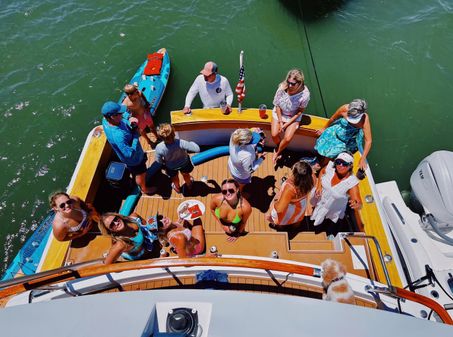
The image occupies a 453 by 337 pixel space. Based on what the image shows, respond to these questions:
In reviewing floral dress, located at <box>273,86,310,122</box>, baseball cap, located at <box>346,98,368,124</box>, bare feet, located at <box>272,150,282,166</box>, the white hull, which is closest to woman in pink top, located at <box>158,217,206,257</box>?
bare feet, located at <box>272,150,282,166</box>

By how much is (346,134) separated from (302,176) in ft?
4.70

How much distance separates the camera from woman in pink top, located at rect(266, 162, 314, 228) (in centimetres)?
359

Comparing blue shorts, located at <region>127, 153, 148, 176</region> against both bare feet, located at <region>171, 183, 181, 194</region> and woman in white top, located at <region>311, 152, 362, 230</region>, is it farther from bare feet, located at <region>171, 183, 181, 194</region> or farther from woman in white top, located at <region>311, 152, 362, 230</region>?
woman in white top, located at <region>311, 152, 362, 230</region>

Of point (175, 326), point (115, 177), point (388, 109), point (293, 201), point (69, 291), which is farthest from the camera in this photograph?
point (388, 109)

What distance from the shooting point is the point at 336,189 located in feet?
13.0

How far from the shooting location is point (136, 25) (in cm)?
928

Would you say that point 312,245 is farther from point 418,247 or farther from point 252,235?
point 418,247

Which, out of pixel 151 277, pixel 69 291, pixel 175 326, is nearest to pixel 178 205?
pixel 151 277

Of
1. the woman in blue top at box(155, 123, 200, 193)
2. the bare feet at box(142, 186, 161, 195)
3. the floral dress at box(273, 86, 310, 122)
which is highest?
the floral dress at box(273, 86, 310, 122)

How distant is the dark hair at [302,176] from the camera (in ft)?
11.7

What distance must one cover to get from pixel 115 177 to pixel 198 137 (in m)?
1.56

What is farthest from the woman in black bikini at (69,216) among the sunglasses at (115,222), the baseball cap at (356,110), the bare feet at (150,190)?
the baseball cap at (356,110)

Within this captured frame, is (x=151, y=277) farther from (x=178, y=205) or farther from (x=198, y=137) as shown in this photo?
(x=198, y=137)

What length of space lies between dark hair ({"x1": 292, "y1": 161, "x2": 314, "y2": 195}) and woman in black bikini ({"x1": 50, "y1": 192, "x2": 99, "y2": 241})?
270 centimetres
